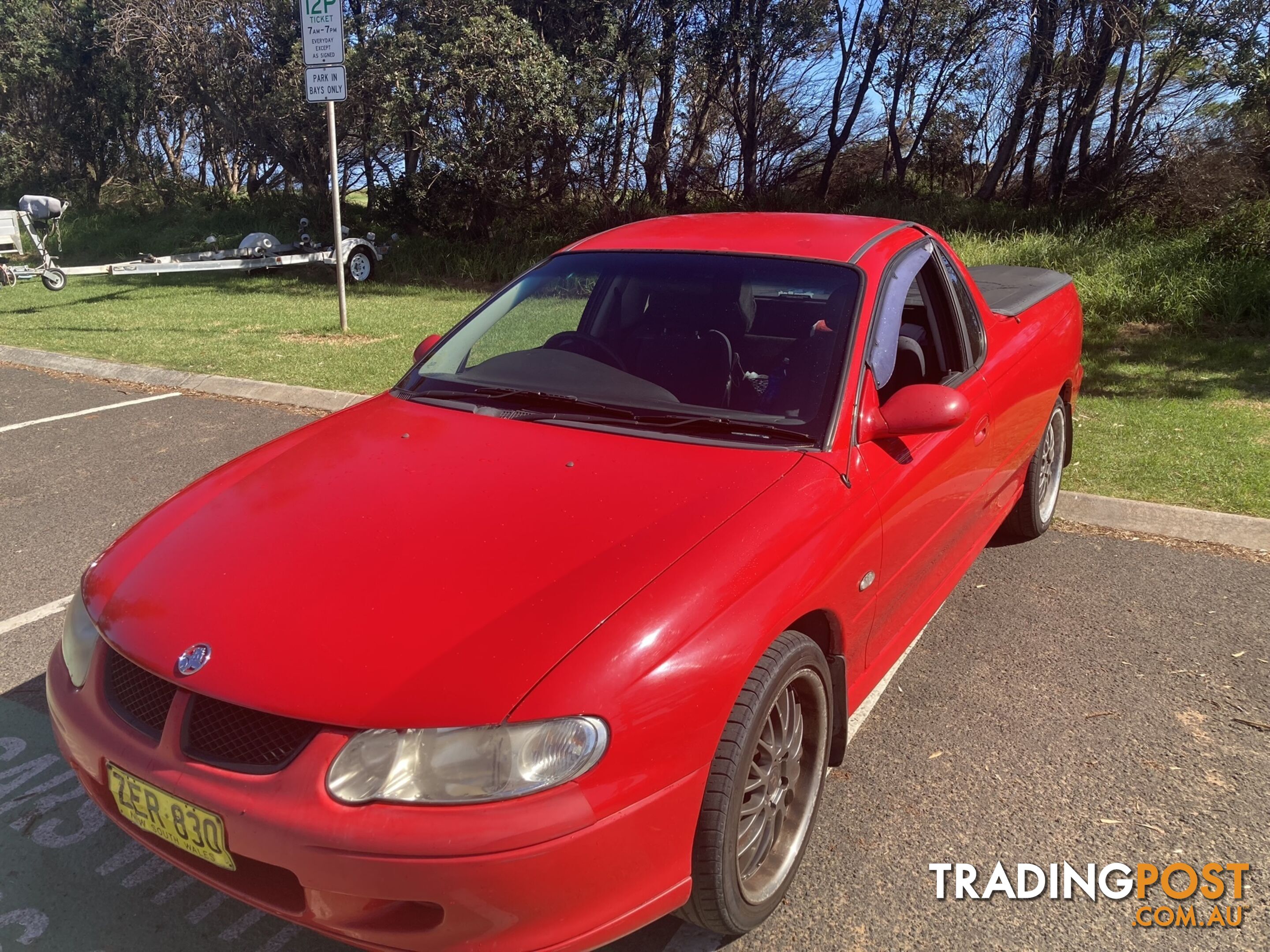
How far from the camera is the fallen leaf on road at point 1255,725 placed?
329cm

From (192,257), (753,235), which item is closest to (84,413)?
(753,235)

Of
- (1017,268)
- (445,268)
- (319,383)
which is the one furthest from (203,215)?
(1017,268)

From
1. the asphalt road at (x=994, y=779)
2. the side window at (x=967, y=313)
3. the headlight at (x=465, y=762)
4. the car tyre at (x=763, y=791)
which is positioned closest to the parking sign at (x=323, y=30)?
the asphalt road at (x=994, y=779)

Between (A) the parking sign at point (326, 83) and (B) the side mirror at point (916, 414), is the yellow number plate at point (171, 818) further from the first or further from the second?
(A) the parking sign at point (326, 83)

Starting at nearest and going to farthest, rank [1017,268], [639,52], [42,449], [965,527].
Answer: [965,527]
[1017,268]
[42,449]
[639,52]

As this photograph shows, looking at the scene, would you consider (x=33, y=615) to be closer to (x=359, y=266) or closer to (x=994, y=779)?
(x=994, y=779)

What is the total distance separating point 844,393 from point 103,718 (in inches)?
83.2

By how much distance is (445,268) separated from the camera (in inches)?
646

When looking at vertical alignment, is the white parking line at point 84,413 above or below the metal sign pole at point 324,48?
below

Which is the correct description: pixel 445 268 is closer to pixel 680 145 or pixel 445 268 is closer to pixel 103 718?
pixel 680 145

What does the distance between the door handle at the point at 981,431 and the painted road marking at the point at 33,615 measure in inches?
141

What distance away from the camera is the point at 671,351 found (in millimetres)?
3268

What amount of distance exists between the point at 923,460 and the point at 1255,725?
1.49 m

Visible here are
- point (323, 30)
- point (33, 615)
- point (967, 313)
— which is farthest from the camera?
point (323, 30)
